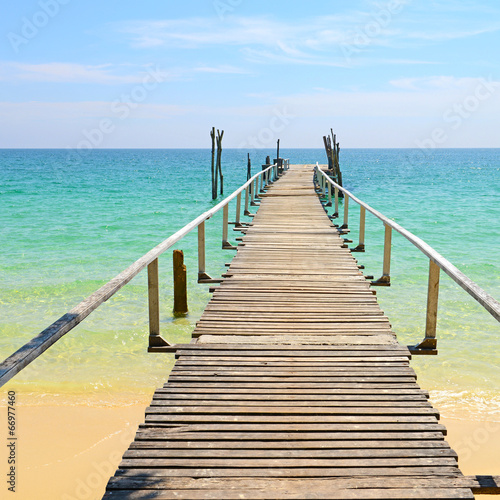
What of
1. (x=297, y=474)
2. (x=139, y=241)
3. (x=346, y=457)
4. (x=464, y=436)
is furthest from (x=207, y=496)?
(x=139, y=241)

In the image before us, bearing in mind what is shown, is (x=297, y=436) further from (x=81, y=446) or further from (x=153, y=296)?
(x=81, y=446)

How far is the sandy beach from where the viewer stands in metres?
4.41

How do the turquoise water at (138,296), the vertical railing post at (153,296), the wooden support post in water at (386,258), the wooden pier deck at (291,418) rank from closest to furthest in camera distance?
the wooden pier deck at (291,418) < the vertical railing post at (153,296) < the wooden support post in water at (386,258) < the turquoise water at (138,296)

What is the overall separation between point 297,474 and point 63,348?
235 inches

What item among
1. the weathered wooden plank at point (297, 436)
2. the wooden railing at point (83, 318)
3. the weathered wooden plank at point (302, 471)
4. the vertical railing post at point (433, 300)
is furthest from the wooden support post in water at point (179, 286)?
the weathered wooden plank at point (302, 471)

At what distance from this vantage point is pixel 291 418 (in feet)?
9.61

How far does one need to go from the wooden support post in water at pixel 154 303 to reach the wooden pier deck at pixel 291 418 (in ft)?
0.83

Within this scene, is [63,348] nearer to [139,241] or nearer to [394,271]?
[394,271]

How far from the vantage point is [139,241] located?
61.1 ft

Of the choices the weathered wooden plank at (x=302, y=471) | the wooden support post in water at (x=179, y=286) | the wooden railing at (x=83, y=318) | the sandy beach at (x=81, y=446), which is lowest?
the sandy beach at (x=81, y=446)

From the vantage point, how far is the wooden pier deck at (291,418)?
2.38 metres

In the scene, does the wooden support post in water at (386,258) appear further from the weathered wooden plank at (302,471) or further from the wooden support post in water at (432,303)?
the weathered wooden plank at (302,471)

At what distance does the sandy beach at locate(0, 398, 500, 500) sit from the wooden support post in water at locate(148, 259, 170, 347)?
4.55 ft

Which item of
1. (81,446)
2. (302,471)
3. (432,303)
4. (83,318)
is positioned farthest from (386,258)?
(83,318)
